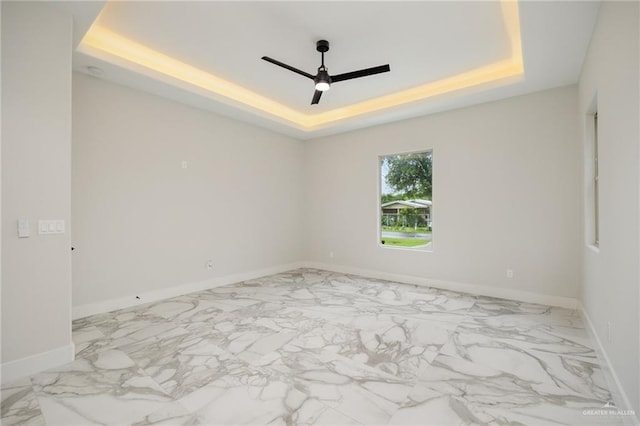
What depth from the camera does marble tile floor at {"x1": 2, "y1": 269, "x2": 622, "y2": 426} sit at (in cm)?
186

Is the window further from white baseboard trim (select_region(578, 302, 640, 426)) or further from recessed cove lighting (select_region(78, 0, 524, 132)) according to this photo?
white baseboard trim (select_region(578, 302, 640, 426))

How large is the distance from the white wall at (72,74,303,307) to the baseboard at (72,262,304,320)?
0.06 m

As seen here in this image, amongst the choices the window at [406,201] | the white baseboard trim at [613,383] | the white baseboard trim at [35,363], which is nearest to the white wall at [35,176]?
the white baseboard trim at [35,363]

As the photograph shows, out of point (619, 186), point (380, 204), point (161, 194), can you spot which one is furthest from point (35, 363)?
point (380, 204)

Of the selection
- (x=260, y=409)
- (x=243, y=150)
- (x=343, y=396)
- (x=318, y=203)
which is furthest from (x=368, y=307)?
(x=243, y=150)

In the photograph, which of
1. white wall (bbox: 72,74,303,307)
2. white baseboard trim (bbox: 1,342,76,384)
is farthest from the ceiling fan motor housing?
white baseboard trim (bbox: 1,342,76,384)

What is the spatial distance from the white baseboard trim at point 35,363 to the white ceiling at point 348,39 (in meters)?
2.80

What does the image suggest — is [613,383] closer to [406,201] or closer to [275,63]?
[406,201]

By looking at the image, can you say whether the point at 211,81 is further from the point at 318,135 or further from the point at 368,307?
the point at 368,307

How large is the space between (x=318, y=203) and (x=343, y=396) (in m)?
4.66

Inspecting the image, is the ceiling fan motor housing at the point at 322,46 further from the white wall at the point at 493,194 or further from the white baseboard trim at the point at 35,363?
the white baseboard trim at the point at 35,363

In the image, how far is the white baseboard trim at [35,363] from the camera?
221cm

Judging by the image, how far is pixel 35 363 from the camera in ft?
7.63

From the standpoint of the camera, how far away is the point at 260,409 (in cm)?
189
